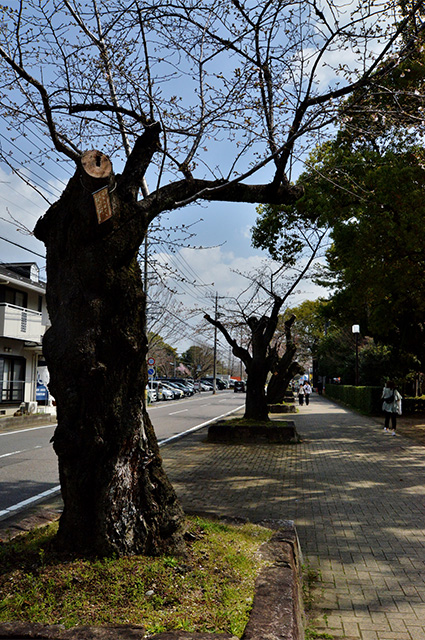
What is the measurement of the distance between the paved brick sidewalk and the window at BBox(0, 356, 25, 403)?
48.7 ft

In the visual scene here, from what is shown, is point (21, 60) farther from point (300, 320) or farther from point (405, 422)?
point (300, 320)

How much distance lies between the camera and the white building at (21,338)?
26.0 metres

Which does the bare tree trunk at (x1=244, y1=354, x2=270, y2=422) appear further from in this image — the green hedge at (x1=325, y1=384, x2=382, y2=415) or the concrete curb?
the concrete curb

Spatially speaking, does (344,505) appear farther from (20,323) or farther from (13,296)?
(13,296)

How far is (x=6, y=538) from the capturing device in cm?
475

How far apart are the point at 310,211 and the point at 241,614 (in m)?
16.4

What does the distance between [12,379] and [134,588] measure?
26468mm

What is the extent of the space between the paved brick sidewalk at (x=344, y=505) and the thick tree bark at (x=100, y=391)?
166 centimetres

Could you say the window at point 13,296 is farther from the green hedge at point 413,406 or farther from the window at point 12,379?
the green hedge at point 413,406

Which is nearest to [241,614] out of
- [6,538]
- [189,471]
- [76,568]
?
[76,568]

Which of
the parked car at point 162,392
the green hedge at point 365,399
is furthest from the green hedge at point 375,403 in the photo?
the parked car at point 162,392

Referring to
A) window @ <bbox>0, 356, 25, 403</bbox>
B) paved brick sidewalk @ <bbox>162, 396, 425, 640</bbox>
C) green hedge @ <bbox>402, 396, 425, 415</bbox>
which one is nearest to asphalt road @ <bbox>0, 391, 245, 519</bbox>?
paved brick sidewalk @ <bbox>162, 396, 425, 640</bbox>

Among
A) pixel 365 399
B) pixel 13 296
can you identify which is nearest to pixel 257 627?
pixel 365 399

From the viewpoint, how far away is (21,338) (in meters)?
26.8
